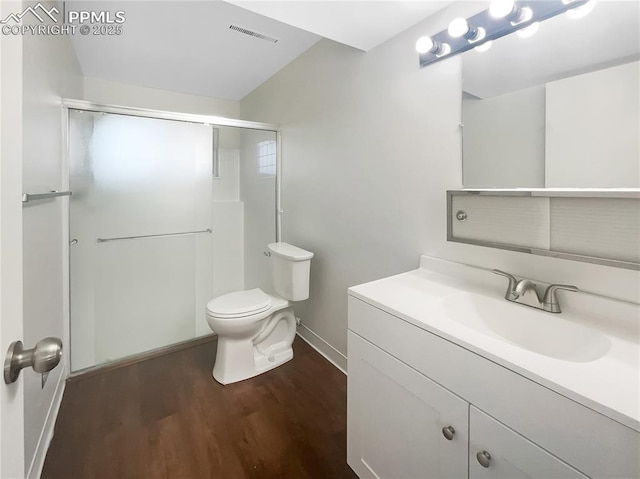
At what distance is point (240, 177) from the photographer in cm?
319

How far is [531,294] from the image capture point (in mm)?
1051

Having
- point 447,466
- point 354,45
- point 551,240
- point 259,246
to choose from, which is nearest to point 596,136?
point 551,240

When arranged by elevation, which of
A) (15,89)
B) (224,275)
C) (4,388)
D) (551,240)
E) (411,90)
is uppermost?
(411,90)

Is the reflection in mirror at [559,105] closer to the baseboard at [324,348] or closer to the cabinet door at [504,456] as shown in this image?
the cabinet door at [504,456]

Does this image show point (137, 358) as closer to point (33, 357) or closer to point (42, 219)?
point (42, 219)

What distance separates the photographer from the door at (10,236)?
16.4 inches

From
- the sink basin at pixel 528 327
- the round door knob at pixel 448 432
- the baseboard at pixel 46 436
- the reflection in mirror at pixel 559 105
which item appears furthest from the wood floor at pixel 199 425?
the reflection in mirror at pixel 559 105

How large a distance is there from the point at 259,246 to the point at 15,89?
2.45 meters

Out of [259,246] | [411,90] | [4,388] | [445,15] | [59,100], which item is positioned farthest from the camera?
[259,246]

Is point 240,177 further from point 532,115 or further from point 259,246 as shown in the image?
point 532,115

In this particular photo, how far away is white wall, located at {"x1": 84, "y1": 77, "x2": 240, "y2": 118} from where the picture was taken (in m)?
2.66

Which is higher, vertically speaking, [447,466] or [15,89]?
[15,89]

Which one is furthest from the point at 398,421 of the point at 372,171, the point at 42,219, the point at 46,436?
the point at 42,219

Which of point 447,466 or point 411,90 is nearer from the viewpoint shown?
point 447,466
